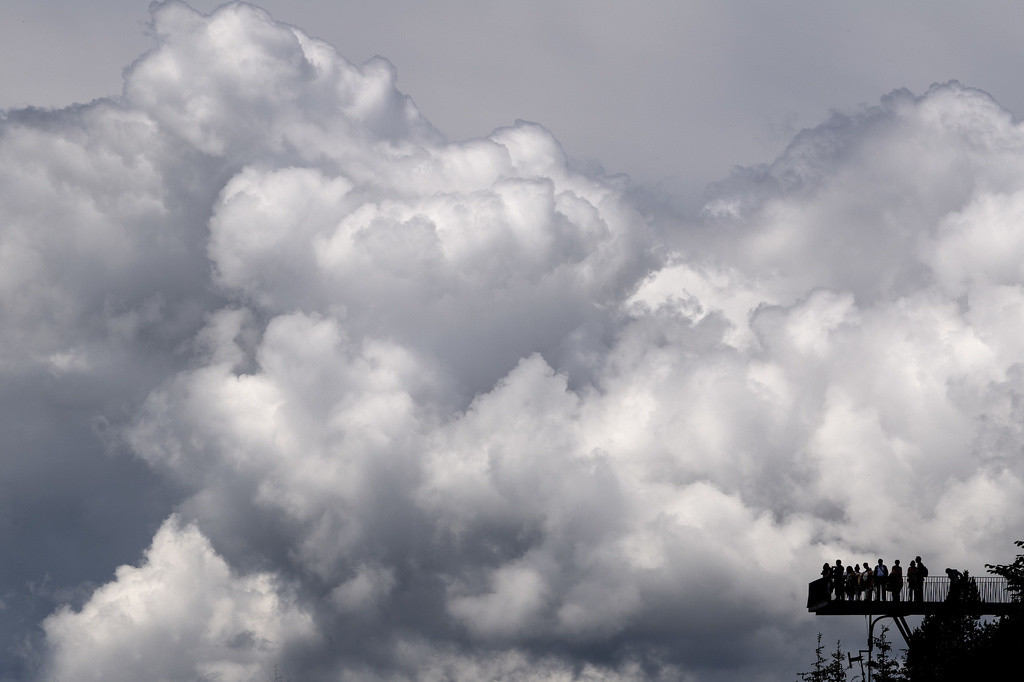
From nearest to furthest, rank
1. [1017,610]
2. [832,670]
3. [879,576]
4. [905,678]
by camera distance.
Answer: [1017,610] < [879,576] < [905,678] < [832,670]

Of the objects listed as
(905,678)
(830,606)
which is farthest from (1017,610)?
(905,678)

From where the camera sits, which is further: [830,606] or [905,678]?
[905,678]

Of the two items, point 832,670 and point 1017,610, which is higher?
point 832,670

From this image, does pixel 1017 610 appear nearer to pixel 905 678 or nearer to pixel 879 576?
pixel 879 576

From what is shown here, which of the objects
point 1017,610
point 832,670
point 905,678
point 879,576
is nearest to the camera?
point 1017,610

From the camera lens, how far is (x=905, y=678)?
78312mm

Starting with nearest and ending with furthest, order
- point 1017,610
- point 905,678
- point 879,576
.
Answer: point 1017,610 → point 879,576 → point 905,678

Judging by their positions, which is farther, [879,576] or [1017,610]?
[879,576]

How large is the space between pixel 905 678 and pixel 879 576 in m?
14.8

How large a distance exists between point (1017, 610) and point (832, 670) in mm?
33434

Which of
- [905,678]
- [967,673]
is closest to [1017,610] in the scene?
[967,673]

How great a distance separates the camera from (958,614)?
6731 cm

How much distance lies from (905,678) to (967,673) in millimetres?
16066

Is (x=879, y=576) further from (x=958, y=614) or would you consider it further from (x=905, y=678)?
(x=905, y=678)
